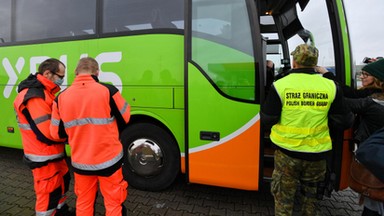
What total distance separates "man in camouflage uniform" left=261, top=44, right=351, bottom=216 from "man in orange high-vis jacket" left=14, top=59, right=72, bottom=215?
1984 mm

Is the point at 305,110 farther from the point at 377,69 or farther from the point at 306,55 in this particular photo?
the point at 377,69

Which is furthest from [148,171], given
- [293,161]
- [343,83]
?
[343,83]

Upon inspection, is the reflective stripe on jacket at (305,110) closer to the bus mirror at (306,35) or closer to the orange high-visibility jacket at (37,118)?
the bus mirror at (306,35)

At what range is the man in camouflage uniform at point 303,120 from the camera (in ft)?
6.48

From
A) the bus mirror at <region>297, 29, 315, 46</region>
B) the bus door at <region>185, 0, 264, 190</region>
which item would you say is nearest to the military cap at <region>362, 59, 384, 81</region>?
the bus door at <region>185, 0, 264, 190</region>

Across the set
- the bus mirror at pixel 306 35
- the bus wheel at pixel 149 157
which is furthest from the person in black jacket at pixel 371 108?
the bus wheel at pixel 149 157

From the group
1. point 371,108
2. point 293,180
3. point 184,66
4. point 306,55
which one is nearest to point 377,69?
point 371,108

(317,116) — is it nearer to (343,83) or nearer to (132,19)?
(343,83)

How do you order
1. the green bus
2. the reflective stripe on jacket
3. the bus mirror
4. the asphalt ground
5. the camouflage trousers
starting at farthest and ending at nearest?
the bus mirror
the asphalt ground
the green bus
the camouflage trousers
the reflective stripe on jacket

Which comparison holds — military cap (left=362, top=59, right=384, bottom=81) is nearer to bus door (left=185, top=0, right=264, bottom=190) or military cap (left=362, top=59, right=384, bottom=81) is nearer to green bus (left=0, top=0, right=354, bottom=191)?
green bus (left=0, top=0, right=354, bottom=191)

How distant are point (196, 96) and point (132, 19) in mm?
1372

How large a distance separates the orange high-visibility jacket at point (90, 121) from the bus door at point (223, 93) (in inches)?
38.9

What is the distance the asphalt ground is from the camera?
9.71 ft

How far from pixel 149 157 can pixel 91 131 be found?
137 centimetres
